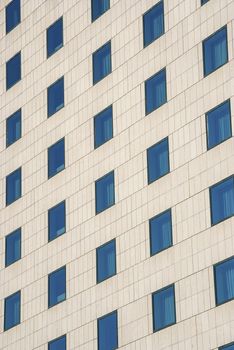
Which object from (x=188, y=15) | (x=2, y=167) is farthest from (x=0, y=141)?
(x=188, y=15)

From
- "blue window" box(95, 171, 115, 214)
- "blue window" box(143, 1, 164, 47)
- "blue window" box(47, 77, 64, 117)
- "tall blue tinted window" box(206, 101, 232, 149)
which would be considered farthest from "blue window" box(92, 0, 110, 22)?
"tall blue tinted window" box(206, 101, 232, 149)

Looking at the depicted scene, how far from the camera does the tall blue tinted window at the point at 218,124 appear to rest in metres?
56.4

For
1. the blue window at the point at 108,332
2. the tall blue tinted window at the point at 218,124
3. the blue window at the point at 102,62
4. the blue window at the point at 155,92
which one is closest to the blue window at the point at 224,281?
the tall blue tinted window at the point at 218,124

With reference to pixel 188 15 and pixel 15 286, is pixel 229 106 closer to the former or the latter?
pixel 188 15

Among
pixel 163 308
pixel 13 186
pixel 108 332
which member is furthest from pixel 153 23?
pixel 108 332

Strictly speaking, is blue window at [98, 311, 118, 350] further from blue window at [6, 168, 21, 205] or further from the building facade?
blue window at [6, 168, 21, 205]

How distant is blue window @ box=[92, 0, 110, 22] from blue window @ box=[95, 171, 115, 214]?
952 centimetres

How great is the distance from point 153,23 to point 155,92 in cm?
385

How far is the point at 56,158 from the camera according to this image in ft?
220

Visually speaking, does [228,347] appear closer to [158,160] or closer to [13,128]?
[158,160]

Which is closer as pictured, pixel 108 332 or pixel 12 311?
pixel 108 332

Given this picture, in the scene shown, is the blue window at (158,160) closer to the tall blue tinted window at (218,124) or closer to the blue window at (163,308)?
the tall blue tinted window at (218,124)

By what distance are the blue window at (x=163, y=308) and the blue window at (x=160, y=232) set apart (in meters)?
2.09

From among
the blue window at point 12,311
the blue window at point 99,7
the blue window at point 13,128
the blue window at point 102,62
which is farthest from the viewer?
the blue window at point 13,128
